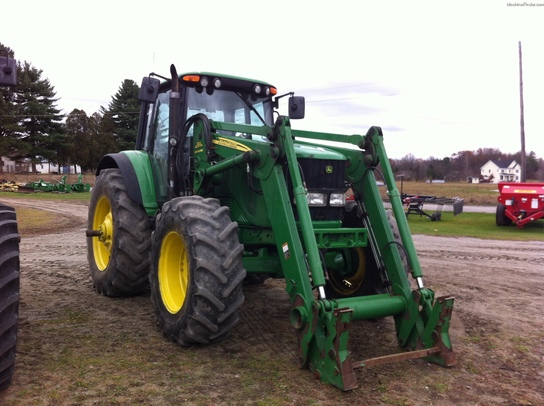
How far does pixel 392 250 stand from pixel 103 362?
2.59 meters

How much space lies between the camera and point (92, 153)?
53500 millimetres

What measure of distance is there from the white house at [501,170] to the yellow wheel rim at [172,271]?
379 ft

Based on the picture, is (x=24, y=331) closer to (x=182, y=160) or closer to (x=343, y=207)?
(x=182, y=160)

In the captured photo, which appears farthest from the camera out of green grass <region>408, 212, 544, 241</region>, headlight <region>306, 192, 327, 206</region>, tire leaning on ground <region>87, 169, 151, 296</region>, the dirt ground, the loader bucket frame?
green grass <region>408, 212, 544, 241</region>

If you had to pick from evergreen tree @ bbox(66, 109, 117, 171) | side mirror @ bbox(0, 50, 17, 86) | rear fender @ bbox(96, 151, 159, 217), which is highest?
evergreen tree @ bbox(66, 109, 117, 171)

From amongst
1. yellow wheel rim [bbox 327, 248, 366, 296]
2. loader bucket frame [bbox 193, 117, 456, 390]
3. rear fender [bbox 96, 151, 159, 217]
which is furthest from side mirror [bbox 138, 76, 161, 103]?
yellow wheel rim [bbox 327, 248, 366, 296]

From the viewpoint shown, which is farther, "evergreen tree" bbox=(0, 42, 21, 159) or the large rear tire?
"evergreen tree" bbox=(0, 42, 21, 159)

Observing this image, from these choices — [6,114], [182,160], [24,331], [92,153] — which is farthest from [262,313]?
[92,153]

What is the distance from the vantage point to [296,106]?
19.6 feet

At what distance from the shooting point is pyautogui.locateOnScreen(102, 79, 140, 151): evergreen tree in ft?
156

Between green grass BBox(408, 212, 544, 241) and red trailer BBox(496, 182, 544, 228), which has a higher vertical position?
red trailer BBox(496, 182, 544, 228)

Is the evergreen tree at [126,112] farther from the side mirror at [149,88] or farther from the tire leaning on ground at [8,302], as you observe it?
the tire leaning on ground at [8,302]

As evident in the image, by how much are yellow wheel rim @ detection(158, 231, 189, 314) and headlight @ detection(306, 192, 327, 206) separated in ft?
4.10

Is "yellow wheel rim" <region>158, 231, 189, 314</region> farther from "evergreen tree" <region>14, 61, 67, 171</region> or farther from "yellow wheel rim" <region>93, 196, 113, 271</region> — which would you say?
"evergreen tree" <region>14, 61, 67, 171</region>
